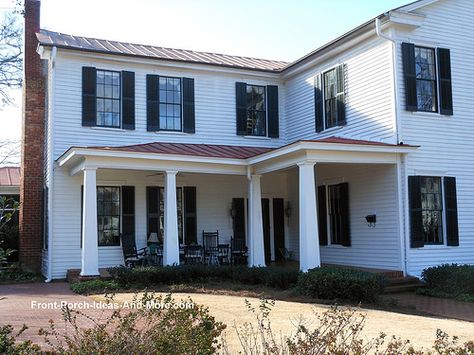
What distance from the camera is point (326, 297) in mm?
10883

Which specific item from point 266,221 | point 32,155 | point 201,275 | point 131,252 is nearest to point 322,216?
point 266,221

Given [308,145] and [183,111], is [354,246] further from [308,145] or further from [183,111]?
[183,111]

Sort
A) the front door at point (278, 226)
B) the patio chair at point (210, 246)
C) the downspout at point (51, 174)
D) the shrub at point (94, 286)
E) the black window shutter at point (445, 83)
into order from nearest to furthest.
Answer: the shrub at point (94, 286) → the black window shutter at point (445, 83) → the downspout at point (51, 174) → the patio chair at point (210, 246) → the front door at point (278, 226)

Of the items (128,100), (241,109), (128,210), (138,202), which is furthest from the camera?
(241,109)

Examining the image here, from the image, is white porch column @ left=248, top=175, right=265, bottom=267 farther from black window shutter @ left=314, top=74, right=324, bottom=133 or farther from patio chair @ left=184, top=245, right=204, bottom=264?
black window shutter @ left=314, top=74, right=324, bottom=133

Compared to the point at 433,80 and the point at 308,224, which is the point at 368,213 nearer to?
the point at 308,224

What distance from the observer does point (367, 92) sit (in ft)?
48.2

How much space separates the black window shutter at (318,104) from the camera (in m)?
16.4

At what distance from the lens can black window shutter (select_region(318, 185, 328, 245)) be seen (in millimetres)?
16530

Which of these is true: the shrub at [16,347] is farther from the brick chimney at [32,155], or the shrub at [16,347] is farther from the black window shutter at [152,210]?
the brick chimney at [32,155]

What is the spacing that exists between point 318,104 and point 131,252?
7274 mm

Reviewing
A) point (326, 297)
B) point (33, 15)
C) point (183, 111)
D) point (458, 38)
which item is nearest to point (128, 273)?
point (326, 297)

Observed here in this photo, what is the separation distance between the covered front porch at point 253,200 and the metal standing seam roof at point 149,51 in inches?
120

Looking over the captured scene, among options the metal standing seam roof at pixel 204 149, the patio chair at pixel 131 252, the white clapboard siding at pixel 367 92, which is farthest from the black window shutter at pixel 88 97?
the white clapboard siding at pixel 367 92
